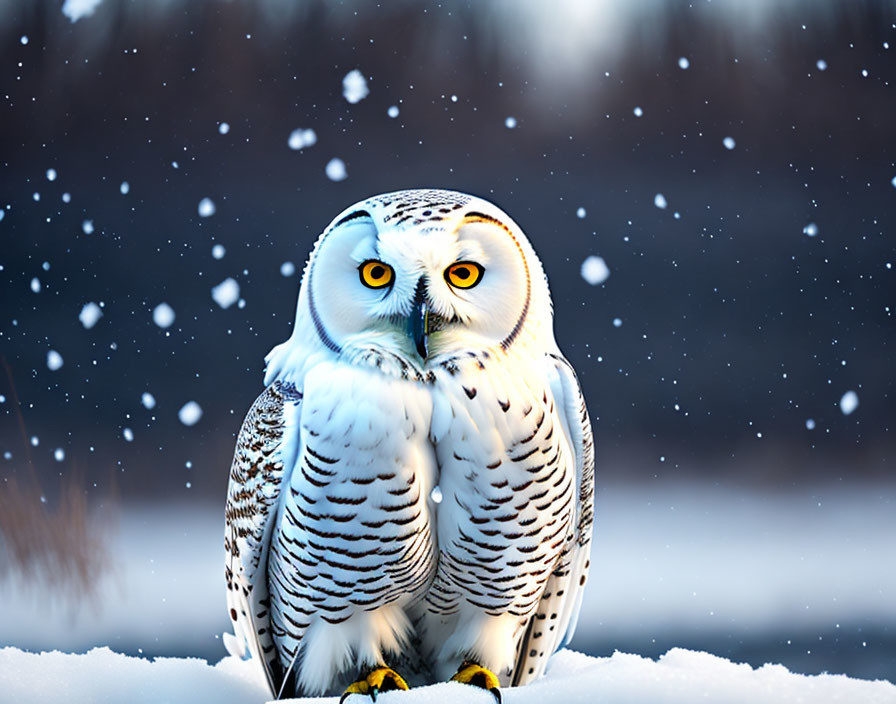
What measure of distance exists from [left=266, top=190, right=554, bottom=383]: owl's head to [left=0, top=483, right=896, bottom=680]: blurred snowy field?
69 cm

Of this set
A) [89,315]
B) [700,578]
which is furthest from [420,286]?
[700,578]

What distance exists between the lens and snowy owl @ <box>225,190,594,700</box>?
0.92m

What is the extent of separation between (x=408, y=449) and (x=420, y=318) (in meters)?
0.13

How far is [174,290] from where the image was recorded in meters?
1.55

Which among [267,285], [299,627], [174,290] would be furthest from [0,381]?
[299,627]

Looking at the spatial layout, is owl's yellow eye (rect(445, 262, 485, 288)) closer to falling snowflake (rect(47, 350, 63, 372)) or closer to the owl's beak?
the owl's beak

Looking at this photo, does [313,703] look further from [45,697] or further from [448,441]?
[45,697]

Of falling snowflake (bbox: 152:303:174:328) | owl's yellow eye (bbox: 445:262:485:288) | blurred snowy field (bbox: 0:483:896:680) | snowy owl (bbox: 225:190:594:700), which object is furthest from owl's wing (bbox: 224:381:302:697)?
falling snowflake (bbox: 152:303:174:328)

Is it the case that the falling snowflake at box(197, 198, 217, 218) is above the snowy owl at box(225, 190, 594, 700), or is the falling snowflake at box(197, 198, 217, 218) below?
above

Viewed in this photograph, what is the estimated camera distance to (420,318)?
914mm

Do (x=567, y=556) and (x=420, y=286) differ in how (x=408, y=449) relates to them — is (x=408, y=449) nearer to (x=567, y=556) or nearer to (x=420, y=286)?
(x=420, y=286)

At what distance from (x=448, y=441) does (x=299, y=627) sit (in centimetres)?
29

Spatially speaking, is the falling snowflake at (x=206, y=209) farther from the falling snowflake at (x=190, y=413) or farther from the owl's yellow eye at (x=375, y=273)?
the owl's yellow eye at (x=375, y=273)

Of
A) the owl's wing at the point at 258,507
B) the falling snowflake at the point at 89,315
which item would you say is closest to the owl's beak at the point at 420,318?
the owl's wing at the point at 258,507
